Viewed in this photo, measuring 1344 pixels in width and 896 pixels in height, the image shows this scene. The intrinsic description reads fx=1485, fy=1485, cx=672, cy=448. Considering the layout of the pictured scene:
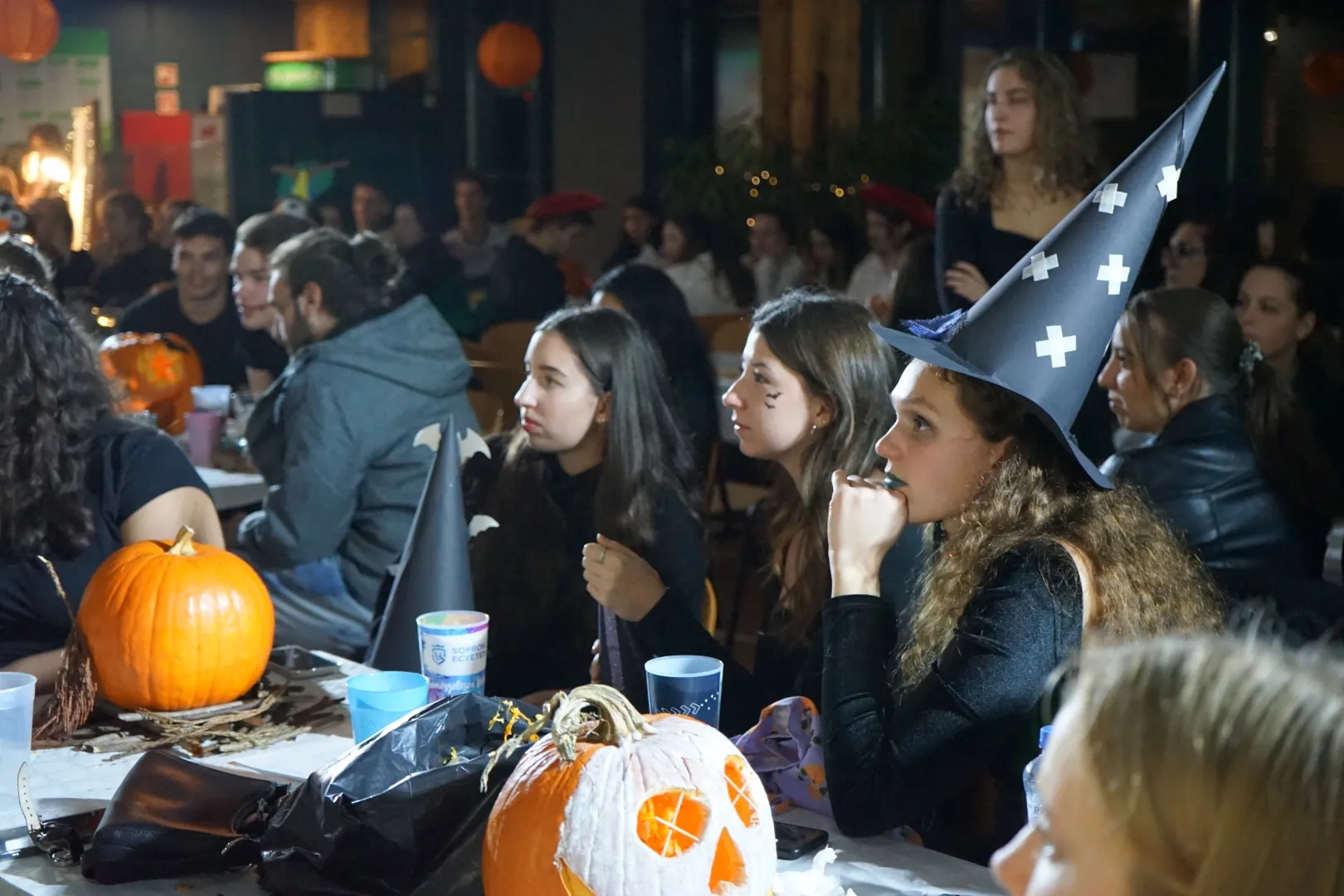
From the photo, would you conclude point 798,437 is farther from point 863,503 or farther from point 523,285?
point 523,285

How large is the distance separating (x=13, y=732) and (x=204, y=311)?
4028 mm

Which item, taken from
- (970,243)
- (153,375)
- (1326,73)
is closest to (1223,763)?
(970,243)

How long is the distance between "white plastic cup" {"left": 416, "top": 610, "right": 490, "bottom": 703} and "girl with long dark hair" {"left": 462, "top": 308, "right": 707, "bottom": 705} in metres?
0.76

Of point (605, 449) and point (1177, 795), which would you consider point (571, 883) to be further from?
point (605, 449)

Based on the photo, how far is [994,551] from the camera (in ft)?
5.66

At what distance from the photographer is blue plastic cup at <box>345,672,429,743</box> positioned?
69.6 inches

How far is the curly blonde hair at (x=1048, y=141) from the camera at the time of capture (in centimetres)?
404

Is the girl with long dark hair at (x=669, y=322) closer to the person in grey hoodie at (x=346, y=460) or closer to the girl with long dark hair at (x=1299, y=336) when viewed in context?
the person in grey hoodie at (x=346, y=460)

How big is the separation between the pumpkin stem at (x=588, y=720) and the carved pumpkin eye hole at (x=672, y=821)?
7cm

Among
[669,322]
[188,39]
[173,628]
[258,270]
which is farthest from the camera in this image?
[188,39]

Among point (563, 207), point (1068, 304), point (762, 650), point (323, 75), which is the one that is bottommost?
point (762, 650)

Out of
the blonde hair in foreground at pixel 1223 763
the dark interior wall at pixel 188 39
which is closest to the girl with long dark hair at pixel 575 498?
the blonde hair in foreground at pixel 1223 763

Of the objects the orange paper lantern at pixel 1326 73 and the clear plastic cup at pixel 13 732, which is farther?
the orange paper lantern at pixel 1326 73

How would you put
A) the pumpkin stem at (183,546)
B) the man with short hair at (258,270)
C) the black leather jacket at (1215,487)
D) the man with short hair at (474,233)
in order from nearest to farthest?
the pumpkin stem at (183,546) → the black leather jacket at (1215,487) → the man with short hair at (258,270) → the man with short hair at (474,233)
